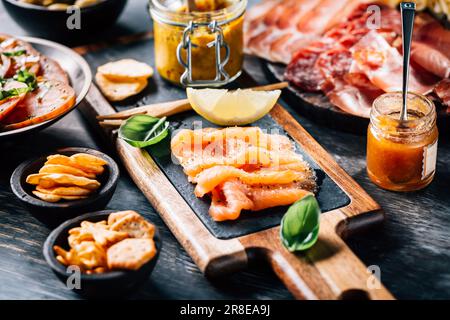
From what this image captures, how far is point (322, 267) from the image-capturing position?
1893mm

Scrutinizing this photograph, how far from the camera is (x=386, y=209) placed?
2252 millimetres

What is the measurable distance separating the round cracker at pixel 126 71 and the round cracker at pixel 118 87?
2 cm

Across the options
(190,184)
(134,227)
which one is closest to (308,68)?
(190,184)

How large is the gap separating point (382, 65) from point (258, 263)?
99 cm

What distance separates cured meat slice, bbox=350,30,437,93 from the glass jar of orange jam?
30 centimetres

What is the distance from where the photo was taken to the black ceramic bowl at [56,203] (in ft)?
6.70

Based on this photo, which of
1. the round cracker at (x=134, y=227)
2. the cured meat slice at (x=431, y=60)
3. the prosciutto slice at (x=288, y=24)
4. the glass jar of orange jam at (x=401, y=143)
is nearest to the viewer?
the round cracker at (x=134, y=227)

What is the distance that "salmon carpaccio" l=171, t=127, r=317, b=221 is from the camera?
2.10m

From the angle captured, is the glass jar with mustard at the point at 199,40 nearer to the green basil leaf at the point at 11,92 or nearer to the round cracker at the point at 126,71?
the round cracker at the point at 126,71

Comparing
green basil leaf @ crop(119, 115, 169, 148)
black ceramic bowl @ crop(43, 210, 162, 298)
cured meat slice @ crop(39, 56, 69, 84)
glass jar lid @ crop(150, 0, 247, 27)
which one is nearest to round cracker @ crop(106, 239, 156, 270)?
black ceramic bowl @ crop(43, 210, 162, 298)

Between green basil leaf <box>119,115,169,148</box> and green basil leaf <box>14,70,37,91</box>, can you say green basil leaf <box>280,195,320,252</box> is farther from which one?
green basil leaf <box>14,70,37,91</box>

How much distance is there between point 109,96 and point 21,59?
0.35m

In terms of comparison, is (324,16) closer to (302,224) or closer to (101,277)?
(302,224)

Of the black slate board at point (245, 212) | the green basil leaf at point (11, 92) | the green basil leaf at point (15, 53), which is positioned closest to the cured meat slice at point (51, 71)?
the green basil leaf at point (15, 53)
